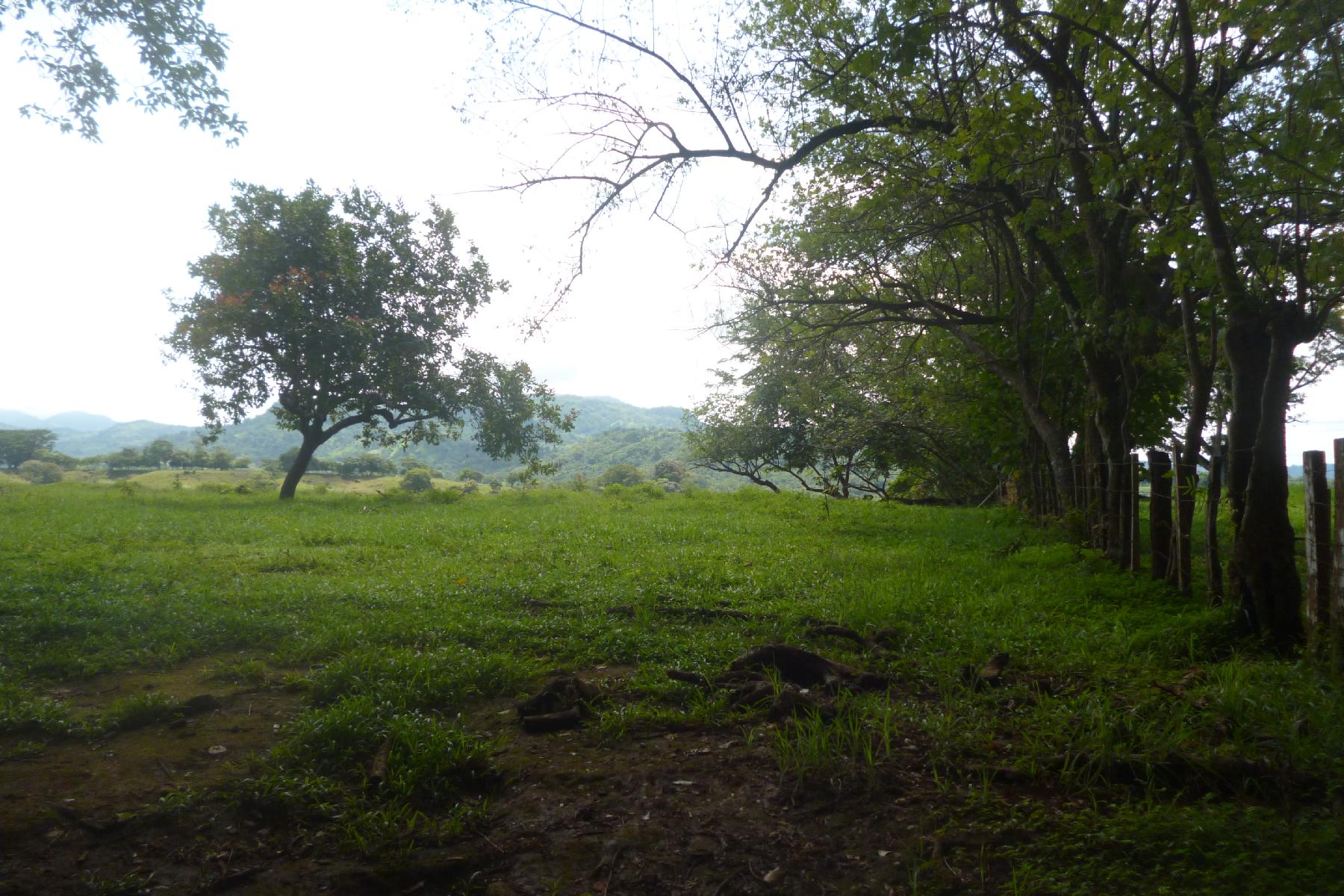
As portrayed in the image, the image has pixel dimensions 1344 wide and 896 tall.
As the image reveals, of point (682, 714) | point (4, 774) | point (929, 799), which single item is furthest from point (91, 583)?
point (929, 799)

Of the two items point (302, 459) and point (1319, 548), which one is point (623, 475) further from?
point (1319, 548)

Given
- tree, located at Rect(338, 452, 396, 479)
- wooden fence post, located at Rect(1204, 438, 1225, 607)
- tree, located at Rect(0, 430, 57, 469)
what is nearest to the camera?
wooden fence post, located at Rect(1204, 438, 1225, 607)

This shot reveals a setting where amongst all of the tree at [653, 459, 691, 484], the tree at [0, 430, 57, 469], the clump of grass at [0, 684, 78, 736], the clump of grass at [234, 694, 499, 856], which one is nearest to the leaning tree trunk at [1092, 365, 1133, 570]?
the clump of grass at [234, 694, 499, 856]

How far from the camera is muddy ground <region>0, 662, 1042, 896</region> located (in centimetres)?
281

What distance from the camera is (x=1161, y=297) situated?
8859 millimetres

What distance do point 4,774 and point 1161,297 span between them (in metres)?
10.5

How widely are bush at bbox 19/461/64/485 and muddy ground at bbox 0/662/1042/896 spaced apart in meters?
25.1

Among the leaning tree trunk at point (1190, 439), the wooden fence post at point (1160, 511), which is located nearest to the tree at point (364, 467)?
the wooden fence post at point (1160, 511)

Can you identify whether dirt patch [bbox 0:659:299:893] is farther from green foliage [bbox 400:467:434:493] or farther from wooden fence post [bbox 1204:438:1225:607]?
green foliage [bbox 400:467:434:493]

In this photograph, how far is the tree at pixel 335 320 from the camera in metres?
17.8

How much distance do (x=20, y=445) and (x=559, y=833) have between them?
112 ft

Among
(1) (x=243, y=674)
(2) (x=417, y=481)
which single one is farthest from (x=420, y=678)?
(2) (x=417, y=481)

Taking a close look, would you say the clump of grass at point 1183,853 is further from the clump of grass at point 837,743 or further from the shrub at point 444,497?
the shrub at point 444,497

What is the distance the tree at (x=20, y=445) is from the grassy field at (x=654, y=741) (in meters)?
26.8
